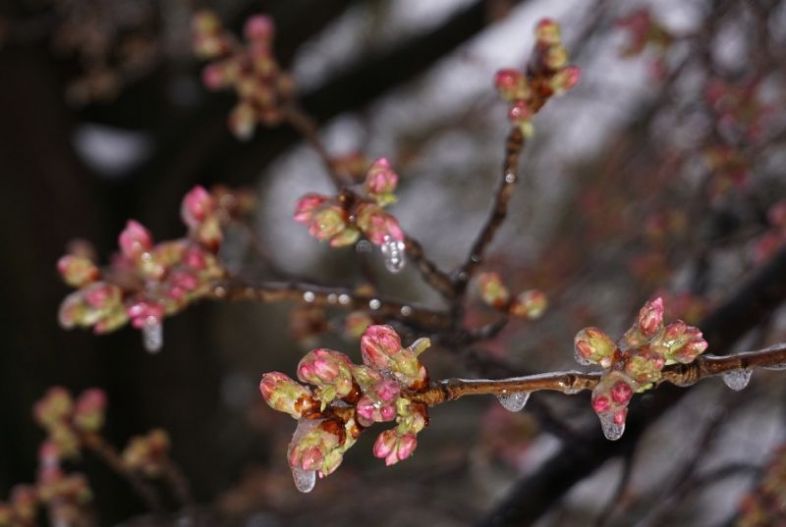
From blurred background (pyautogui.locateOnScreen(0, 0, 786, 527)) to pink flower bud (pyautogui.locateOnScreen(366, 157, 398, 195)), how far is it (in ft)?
1.13

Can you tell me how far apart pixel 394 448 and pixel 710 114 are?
47.7 inches

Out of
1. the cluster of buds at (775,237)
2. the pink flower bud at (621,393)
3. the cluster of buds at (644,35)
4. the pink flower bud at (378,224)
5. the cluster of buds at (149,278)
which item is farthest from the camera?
the cluster of buds at (644,35)

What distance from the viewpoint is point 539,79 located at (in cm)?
91

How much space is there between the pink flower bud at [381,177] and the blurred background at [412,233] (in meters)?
0.35

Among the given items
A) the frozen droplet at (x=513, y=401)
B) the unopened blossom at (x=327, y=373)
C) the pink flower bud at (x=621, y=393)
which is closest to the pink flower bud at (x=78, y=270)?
the unopened blossom at (x=327, y=373)

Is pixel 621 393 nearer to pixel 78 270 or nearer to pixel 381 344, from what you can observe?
pixel 381 344

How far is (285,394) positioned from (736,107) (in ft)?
4.10

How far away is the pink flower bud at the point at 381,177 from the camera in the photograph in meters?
0.82

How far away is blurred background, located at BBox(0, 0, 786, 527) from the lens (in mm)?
1555

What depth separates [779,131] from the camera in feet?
5.51

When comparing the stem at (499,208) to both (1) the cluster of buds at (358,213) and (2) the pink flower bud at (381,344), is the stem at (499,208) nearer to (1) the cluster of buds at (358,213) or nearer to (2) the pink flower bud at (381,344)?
(1) the cluster of buds at (358,213)

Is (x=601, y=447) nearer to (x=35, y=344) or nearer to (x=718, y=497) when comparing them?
(x=718, y=497)

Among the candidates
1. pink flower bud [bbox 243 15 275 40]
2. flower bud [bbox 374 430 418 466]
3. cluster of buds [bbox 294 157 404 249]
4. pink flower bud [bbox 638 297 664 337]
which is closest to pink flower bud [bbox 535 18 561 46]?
cluster of buds [bbox 294 157 404 249]

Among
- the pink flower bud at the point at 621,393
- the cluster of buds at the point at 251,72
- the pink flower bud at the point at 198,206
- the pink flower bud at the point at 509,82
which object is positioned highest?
the cluster of buds at the point at 251,72
